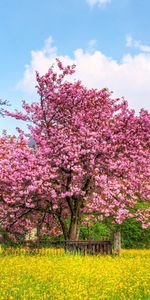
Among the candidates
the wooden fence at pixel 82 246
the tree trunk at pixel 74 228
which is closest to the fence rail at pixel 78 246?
the wooden fence at pixel 82 246

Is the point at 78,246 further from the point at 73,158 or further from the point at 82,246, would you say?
the point at 73,158

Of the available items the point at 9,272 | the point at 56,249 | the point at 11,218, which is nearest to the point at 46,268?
the point at 9,272

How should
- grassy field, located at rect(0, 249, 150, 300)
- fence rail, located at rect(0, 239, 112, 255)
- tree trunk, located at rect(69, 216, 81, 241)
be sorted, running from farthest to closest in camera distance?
tree trunk, located at rect(69, 216, 81, 241), fence rail, located at rect(0, 239, 112, 255), grassy field, located at rect(0, 249, 150, 300)

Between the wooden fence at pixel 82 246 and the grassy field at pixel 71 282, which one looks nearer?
the grassy field at pixel 71 282

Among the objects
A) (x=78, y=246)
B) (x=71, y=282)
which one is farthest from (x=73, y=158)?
(x=71, y=282)

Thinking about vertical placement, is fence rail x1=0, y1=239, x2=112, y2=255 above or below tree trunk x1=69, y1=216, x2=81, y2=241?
below

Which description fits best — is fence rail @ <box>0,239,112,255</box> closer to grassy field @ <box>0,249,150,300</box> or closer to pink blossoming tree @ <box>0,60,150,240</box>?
pink blossoming tree @ <box>0,60,150,240</box>

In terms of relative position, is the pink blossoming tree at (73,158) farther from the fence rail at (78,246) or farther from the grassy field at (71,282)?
the grassy field at (71,282)

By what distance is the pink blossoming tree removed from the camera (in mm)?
25891

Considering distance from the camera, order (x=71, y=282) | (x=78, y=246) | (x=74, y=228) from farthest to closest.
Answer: (x=74, y=228) → (x=78, y=246) → (x=71, y=282)

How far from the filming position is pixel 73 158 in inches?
1018

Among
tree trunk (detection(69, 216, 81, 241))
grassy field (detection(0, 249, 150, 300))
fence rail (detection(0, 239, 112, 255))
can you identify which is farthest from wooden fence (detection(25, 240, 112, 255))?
grassy field (detection(0, 249, 150, 300))

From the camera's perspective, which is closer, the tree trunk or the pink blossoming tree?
the pink blossoming tree

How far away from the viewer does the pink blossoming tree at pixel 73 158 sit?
84.9 feet
